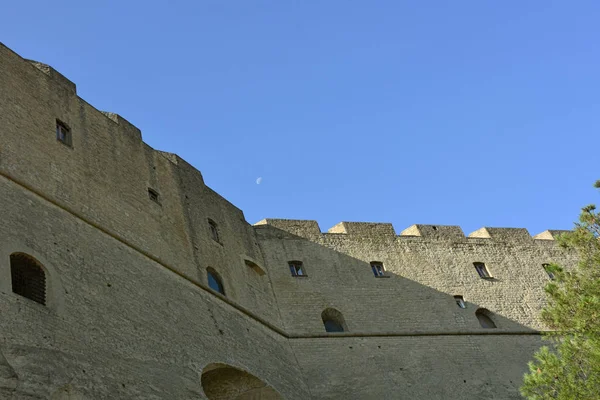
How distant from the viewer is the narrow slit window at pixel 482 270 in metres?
18.8

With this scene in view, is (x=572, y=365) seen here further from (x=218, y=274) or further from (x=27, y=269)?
(x=27, y=269)

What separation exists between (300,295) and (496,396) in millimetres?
4845

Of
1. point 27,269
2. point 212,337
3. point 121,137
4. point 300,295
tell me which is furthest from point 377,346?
point 27,269

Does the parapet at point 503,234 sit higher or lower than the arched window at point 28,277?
higher

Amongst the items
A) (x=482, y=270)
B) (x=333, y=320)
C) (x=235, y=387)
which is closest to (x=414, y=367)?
(x=333, y=320)

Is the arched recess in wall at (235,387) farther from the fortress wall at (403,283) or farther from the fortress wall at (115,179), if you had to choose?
the fortress wall at (403,283)

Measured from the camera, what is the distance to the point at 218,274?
558 inches

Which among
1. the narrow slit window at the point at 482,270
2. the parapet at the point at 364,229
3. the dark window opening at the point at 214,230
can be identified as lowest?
the narrow slit window at the point at 482,270

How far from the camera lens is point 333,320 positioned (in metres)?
16.3

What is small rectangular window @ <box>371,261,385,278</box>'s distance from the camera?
1773 cm

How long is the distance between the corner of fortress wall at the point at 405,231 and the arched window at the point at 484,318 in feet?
8.04

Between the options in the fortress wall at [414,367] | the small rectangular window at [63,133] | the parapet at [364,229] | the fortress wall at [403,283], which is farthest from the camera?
the parapet at [364,229]

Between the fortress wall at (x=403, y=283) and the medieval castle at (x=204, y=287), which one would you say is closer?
the medieval castle at (x=204, y=287)

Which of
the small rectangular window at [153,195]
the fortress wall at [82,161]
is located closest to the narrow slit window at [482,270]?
the fortress wall at [82,161]
